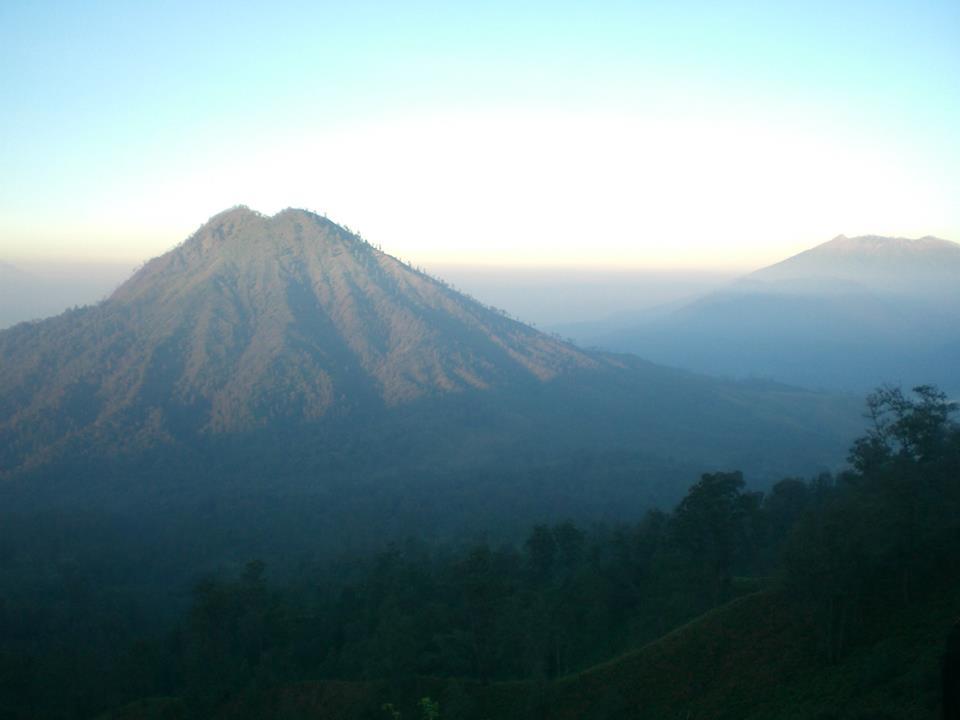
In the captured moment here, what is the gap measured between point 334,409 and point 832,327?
12299 cm

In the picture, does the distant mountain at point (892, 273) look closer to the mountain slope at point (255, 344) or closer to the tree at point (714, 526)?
the mountain slope at point (255, 344)

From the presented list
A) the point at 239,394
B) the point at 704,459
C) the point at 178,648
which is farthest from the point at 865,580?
the point at 239,394

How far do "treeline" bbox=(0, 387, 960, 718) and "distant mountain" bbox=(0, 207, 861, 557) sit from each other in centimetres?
1689

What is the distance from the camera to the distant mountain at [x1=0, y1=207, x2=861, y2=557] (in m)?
48.7

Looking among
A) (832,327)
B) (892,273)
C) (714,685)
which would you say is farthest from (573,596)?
(892,273)

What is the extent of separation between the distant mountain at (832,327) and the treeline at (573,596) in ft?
266

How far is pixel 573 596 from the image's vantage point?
2433 centimetres

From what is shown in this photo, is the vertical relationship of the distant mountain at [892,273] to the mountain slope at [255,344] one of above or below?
above

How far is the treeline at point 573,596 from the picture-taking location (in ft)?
52.0

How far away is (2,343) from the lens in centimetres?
7431

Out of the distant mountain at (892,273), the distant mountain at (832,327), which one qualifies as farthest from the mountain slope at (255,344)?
the distant mountain at (892,273)

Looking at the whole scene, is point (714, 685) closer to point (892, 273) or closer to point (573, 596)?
point (573, 596)

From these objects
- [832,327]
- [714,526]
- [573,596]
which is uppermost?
[832,327]

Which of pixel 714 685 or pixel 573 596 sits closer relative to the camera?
pixel 714 685
